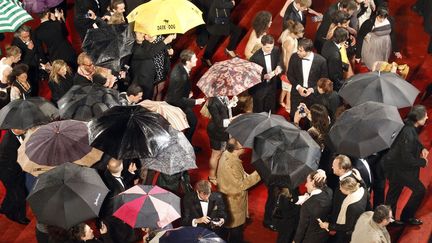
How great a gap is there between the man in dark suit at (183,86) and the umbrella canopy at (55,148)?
189cm

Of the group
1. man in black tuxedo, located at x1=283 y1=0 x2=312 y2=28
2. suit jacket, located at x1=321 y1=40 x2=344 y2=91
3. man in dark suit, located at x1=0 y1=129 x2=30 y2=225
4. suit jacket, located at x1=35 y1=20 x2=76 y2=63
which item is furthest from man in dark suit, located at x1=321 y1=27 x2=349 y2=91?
man in dark suit, located at x1=0 y1=129 x2=30 y2=225

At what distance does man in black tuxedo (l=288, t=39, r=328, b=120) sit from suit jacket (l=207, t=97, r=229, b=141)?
125cm

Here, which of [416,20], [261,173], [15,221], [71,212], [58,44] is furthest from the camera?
[416,20]

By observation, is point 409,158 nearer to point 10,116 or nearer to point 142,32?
point 142,32

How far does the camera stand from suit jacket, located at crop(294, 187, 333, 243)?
913cm

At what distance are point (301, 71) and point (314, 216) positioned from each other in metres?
2.82

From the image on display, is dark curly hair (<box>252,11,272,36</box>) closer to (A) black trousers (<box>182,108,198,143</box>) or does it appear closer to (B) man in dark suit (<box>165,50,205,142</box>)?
(B) man in dark suit (<box>165,50,205,142</box>)

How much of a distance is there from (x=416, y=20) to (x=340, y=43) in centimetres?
348

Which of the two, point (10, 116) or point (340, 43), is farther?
point (340, 43)

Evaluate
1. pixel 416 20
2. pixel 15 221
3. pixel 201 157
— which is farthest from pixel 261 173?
pixel 416 20

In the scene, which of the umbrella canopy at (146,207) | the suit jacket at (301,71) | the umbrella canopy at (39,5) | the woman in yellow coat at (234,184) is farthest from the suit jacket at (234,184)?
the umbrella canopy at (39,5)

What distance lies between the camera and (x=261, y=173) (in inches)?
366

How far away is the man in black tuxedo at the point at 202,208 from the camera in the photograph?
31.0 ft

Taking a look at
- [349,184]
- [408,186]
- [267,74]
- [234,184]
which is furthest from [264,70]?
[349,184]
